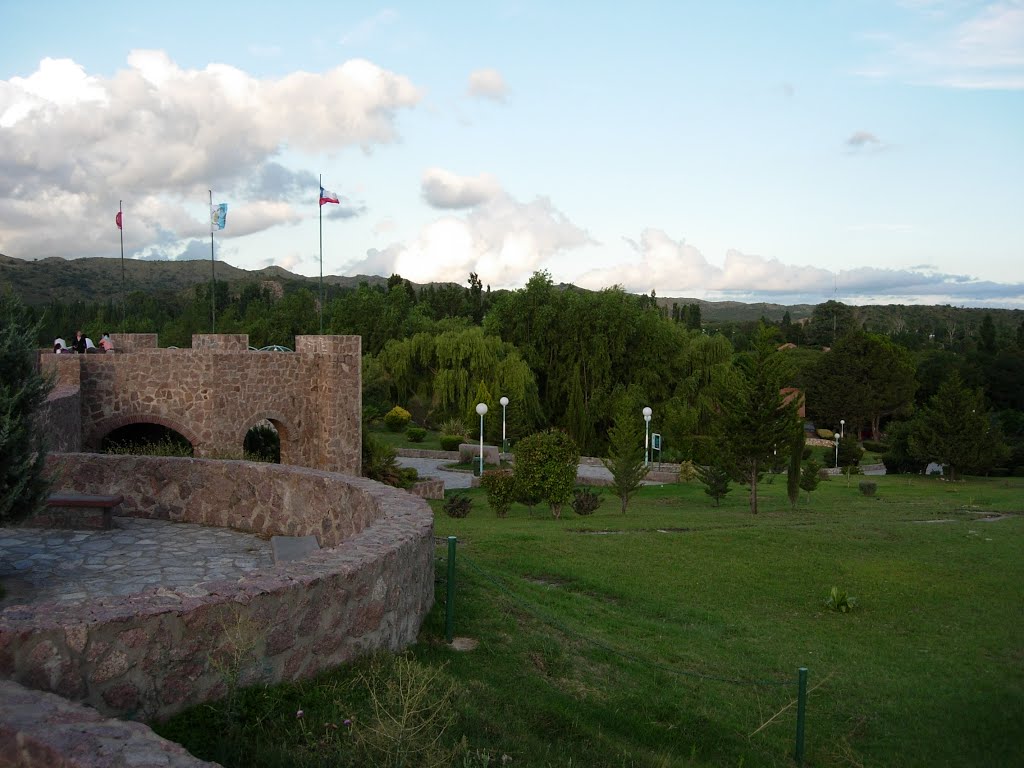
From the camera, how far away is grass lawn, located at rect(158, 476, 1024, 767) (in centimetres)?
444

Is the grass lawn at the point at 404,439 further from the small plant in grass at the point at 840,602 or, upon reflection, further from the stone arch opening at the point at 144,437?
the small plant in grass at the point at 840,602

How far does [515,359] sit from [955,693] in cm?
3300

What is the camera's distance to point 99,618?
388cm

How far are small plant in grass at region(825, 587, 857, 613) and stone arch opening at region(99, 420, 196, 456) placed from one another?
10448 mm

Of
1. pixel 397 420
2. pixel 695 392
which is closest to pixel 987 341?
pixel 695 392

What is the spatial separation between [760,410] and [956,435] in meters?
21.4

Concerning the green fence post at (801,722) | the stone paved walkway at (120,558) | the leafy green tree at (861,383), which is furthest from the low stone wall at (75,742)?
the leafy green tree at (861,383)

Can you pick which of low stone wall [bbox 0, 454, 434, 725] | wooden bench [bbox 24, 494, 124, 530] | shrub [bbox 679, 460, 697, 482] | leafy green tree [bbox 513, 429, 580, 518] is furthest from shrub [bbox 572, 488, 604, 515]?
low stone wall [bbox 0, 454, 434, 725]

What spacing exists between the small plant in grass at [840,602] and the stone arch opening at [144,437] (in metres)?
10.4

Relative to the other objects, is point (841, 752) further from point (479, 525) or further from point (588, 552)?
point (479, 525)

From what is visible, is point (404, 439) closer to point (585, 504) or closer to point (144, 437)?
point (585, 504)

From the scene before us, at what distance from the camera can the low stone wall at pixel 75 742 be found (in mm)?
2918

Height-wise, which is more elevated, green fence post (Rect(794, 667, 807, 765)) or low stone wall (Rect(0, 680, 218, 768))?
low stone wall (Rect(0, 680, 218, 768))

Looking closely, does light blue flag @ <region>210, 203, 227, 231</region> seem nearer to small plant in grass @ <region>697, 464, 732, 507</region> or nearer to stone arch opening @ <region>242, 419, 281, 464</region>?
stone arch opening @ <region>242, 419, 281, 464</region>
